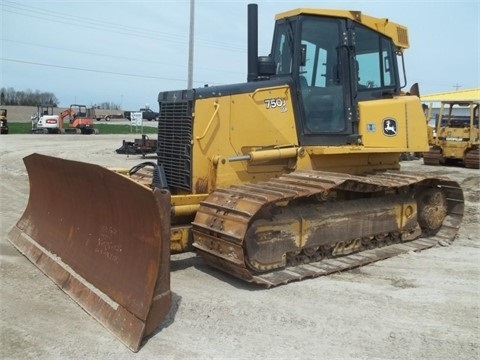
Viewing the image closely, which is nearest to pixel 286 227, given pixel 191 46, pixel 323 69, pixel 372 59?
pixel 323 69

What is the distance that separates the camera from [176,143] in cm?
593

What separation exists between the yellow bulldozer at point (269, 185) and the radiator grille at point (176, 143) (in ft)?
0.07

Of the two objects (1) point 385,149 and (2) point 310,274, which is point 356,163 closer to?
(1) point 385,149

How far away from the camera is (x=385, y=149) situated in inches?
269

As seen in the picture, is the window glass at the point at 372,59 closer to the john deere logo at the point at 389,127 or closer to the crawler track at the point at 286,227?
the john deere logo at the point at 389,127

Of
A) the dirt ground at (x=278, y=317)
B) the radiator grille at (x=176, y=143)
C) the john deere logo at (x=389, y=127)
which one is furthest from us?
the john deere logo at (x=389, y=127)

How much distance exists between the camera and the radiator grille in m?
5.74

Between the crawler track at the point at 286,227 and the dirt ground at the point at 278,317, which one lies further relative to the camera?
the crawler track at the point at 286,227

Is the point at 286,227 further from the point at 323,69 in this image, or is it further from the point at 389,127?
the point at 389,127

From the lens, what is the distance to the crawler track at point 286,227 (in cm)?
500

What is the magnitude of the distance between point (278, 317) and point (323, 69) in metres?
3.40

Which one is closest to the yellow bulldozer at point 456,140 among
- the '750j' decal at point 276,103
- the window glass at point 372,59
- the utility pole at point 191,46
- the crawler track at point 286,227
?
the utility pole at point 191,46

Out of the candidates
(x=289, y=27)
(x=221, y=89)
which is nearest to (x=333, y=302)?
(x=221, y=89)

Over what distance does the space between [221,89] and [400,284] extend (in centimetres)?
292
